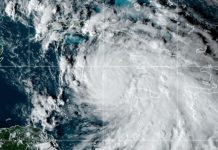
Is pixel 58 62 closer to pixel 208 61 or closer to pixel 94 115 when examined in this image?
pixel 94 115

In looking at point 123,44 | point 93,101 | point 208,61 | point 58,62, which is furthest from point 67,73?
point 208,61

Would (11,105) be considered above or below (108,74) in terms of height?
below

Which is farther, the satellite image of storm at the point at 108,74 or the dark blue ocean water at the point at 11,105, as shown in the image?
the dark blue ocean water at the point at 11,105

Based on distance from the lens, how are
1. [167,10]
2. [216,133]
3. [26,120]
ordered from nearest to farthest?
[216,133]
[167,10]
[26,120]

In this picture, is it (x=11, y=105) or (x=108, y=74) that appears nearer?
(x=108, y=74)

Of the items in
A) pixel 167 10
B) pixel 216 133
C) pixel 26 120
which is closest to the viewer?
pixel 216 133

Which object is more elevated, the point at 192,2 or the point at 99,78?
the point at 192,2

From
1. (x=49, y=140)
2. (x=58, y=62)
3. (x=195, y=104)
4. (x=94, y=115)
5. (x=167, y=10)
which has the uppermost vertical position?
(x=167, y=10)

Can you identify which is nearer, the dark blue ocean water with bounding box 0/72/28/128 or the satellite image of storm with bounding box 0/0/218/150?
the satellite image of storm with bounding box 0/0/218/150
